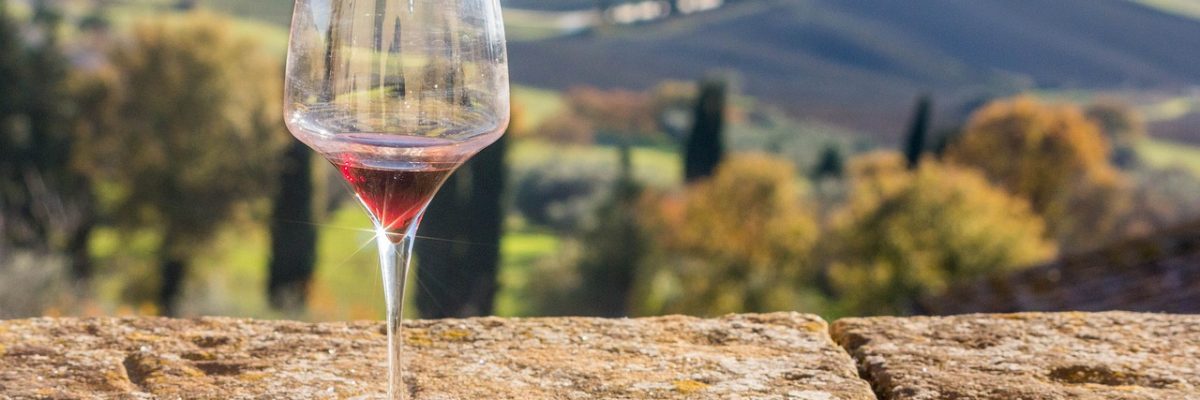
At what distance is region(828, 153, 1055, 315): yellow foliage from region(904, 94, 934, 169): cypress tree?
6.17 m

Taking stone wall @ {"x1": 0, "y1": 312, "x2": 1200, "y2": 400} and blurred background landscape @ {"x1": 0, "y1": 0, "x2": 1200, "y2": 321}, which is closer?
stone wall @ {"x1": 0, "y1": 312, "x2": 1200, "y2": 400}

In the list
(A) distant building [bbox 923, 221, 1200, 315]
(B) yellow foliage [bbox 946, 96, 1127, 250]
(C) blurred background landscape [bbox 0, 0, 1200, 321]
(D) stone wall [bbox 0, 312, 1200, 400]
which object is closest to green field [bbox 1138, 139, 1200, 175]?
(C) blurred background landscape [bbox 0, 0, 1200, 321]

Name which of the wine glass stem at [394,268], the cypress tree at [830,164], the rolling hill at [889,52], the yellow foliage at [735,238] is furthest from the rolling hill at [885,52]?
the wine glass stem at [394,268]

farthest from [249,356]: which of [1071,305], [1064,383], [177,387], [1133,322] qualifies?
[1071,305]

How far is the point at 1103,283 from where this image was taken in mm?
4910

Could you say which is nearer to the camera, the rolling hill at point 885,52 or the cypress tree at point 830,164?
the cypress tree at point 830,164

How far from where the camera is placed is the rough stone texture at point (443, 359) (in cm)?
156

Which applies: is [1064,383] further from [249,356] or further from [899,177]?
[899,177]

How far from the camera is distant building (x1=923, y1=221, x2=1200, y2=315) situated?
166 inches

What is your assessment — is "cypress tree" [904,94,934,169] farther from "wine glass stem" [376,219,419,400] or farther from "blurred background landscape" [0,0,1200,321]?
"wine glass stem" [376,219,419,400]

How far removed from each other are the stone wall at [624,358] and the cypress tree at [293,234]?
2734 cm

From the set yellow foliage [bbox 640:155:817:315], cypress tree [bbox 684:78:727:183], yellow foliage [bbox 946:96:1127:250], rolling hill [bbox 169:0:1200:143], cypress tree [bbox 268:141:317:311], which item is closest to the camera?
cypress tree [bbox 268:141:317:311]

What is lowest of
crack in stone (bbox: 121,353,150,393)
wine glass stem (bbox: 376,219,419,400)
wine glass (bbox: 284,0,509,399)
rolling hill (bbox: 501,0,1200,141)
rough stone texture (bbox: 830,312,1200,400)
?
crack in stone (bbox: 121,353,150,393)

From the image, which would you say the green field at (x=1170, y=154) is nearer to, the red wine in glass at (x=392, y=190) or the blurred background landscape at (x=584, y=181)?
the blurred background landscape at (x=584, y=181)
